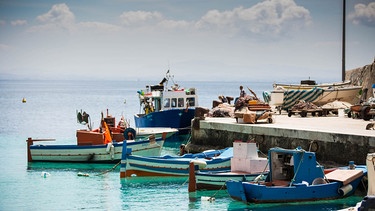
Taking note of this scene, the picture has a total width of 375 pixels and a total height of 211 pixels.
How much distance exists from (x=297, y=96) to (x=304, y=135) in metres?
11.7

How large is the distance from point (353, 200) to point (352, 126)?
6839mm

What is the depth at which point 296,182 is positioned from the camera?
775 inches

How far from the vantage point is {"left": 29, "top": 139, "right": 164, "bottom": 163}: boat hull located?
29.1m

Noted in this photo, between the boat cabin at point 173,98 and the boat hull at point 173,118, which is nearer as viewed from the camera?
the boat hull at point 173,118

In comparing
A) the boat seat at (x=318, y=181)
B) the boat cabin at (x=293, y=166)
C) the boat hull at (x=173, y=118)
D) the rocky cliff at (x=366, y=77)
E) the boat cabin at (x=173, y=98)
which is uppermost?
the rocky cliff at (x=366, y=77)

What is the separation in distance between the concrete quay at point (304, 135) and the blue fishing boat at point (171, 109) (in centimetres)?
766

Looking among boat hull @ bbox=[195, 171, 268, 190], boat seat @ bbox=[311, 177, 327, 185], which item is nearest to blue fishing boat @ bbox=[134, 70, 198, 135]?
boat hull @ bbox=[195, 171, 268, 190]

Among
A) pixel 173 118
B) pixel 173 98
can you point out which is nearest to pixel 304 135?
pixel 173 118

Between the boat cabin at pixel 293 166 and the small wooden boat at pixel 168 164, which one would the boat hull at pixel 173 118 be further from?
the boat cabin at pixel 293 166

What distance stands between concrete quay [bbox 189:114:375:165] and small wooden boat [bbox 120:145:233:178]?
80.0 inches

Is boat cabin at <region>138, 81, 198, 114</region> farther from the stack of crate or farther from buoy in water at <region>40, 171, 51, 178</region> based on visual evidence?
the stack of crate

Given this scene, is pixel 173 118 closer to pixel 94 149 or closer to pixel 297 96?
pixel 297 96

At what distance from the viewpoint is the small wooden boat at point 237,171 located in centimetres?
2150

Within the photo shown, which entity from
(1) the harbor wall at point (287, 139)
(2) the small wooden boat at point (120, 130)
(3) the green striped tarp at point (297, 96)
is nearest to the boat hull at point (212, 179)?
(1) the harbor wall at point (287, 139)
